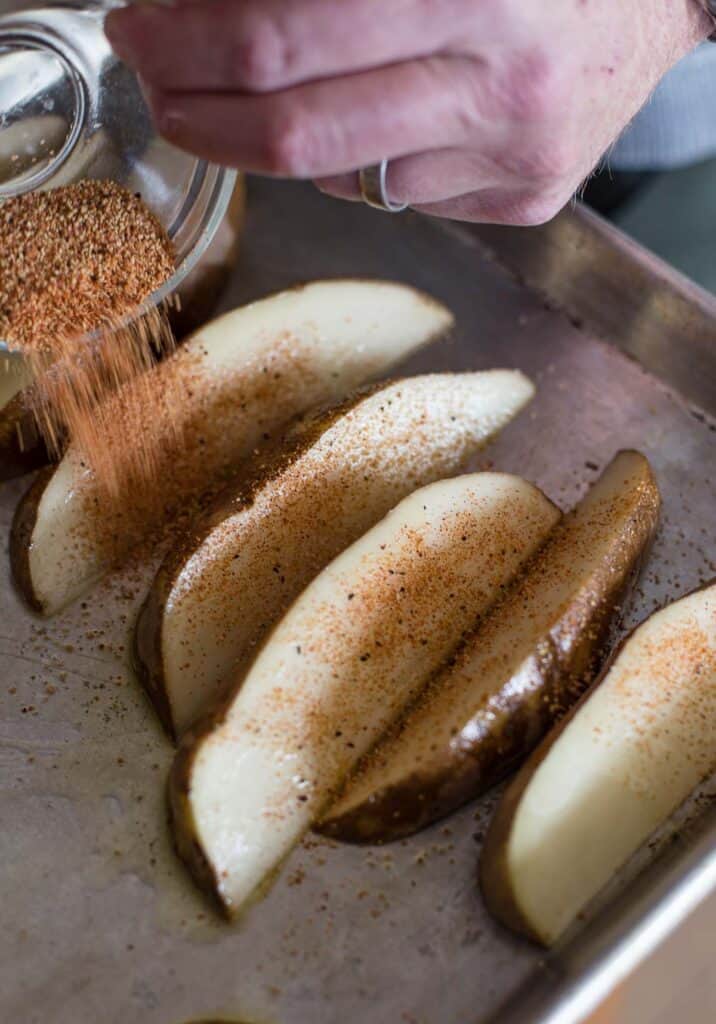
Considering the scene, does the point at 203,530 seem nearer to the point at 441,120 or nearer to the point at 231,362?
the point at 231,362

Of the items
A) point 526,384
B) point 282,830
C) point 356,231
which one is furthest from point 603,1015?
point 356,231

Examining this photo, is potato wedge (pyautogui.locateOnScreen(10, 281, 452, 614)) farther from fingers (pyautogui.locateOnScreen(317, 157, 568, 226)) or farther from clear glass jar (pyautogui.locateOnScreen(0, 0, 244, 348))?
fingers (pyautogui.locateOnScreen(317, 157, 568, 226))

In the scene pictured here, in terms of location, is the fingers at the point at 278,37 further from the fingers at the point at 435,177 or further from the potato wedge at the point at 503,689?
the potato wedge at the point at 503,689

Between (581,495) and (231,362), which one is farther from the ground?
(231,362)

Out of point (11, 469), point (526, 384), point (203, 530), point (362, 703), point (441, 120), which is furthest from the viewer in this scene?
point (526, 384)

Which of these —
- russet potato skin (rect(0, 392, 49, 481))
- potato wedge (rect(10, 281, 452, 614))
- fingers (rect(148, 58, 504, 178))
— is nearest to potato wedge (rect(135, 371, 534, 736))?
potato wedge (rect(10, 281, 452, 614))

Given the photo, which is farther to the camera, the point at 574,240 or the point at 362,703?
the point at 574,240
